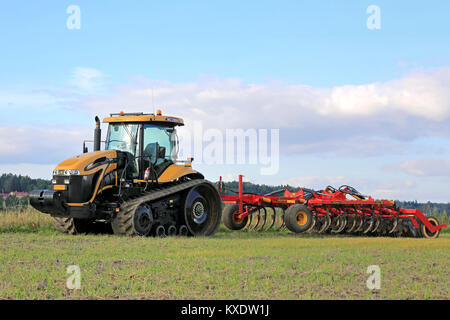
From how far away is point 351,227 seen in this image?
63.5 feet

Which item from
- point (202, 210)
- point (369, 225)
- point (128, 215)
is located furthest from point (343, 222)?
point (128, 215)

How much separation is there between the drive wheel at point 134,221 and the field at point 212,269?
1.33ft

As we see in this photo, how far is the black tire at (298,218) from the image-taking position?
17.6 meters

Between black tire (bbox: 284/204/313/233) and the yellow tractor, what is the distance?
2388 mm

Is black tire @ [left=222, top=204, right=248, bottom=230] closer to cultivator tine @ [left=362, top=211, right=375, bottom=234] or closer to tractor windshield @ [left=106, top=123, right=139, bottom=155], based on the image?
cultivator tine @ [left=362, top=211, right=375, bottom=234]

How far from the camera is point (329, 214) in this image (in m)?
18.9

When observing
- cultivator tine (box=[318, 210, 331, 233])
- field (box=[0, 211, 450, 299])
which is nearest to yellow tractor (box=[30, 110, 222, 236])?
field (box=[0, 211, 450, 299])

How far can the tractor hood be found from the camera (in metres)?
14.4

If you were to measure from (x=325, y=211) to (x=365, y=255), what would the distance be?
24.5 feet

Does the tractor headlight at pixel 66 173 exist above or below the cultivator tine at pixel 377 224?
above

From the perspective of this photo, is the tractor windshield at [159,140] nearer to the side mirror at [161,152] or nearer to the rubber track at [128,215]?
the side mirror at [161,152]

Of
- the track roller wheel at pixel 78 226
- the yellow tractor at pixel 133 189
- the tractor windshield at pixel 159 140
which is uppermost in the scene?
the tractor windshield at pixel 159 140

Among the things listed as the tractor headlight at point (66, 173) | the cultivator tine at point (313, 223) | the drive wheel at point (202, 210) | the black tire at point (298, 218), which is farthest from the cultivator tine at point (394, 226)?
the tractor headlight at point (66, 173)

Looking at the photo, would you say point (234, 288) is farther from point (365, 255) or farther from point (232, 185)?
point (232, 185)
